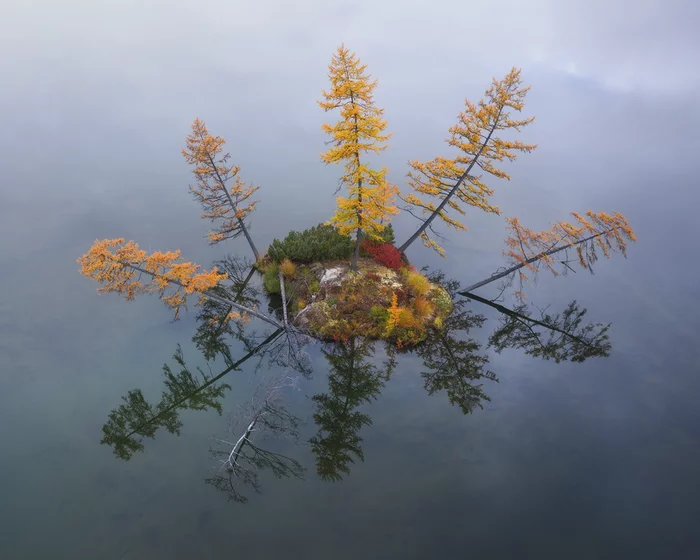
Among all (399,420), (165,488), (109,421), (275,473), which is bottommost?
(165,488)

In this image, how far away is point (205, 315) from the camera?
25.3 metres

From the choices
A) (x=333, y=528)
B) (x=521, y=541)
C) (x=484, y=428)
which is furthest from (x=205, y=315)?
(x=521, y=541)

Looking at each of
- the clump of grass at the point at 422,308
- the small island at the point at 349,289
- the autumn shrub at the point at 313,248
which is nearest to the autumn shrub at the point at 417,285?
the small island at the point at 349,289

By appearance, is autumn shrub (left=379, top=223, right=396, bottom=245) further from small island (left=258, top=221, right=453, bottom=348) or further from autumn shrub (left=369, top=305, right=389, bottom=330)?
autumn shrub (left=369, top=305, right=389, bottom=330)

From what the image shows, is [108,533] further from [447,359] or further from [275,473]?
[447,359]

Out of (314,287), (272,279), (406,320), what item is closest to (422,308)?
(406,320)

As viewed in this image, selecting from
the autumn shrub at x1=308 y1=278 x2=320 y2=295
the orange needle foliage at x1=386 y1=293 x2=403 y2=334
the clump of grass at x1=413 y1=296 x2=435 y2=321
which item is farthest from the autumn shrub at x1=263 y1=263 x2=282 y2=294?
the clump of grass at x1=413 y1=296 x2=435 y2=321

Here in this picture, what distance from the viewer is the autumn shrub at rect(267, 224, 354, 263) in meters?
28.1

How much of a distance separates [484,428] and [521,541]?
4.92 metres

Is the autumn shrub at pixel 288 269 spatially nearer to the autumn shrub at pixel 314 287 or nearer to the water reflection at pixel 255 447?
the autumn shrub at pixel 314 287

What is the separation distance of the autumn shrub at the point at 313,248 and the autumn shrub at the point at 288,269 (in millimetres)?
945

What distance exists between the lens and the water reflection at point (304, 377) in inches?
671

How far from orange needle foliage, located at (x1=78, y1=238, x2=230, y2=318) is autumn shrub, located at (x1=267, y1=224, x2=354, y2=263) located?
27.4ft

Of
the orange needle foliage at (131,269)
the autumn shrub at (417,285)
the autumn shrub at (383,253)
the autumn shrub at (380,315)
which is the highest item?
the autumn shrub at (383,253)
